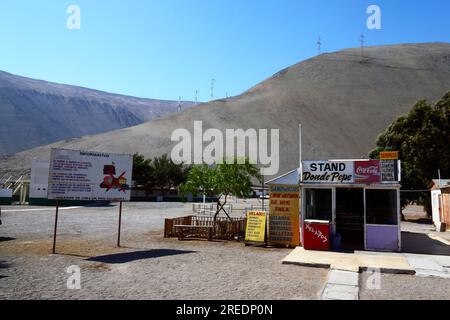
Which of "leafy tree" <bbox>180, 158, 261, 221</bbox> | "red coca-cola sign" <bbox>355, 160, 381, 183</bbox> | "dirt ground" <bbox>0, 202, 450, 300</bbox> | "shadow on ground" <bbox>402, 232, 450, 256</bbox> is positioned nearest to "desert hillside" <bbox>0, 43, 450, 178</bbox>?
"shadow on ground" <bbox>402, 232, 450, 256</bbox>

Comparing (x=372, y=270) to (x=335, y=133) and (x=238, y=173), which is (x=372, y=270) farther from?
(x=335, y=133)

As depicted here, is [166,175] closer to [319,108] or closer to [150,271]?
[150,271]

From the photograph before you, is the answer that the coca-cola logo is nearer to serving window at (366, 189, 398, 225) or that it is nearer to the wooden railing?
serving window at (366, 189, 398, 225)

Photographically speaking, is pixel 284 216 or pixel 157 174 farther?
pixel 157 174

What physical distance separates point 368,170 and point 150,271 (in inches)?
349

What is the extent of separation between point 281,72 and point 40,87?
400 feet

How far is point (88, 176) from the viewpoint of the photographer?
13.3 metres

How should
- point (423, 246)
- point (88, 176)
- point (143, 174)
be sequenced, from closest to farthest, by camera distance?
point (88, 176)
point (423, 246)
point (143, 174)

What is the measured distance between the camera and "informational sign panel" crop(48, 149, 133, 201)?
12.5 meters

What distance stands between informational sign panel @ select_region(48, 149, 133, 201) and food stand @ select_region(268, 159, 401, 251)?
5.83 meters

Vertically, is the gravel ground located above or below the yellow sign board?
below

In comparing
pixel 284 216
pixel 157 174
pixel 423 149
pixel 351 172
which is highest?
pixel 423 149

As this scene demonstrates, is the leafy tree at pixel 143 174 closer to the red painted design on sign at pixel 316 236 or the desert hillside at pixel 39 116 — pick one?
the red painted design on sign at pixel 316 236

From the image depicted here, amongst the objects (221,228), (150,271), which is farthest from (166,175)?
(150,271)
